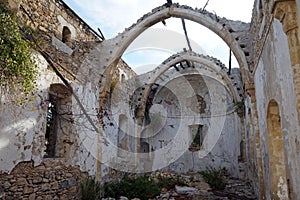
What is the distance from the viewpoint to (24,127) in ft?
13.8

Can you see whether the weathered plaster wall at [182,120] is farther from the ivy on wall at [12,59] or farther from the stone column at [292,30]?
the stone column at [292,30]

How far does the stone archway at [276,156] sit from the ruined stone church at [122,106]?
0.02 meters

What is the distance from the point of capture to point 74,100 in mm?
5832

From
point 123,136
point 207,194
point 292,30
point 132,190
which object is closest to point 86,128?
point 132,190

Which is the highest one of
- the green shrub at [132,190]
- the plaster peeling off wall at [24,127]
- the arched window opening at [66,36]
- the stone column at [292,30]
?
the arched window opening at [66,36]

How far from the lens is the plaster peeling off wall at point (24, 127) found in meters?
3.82

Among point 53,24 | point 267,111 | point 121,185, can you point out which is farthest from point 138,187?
point 53,24

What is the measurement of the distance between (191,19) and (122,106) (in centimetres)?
398

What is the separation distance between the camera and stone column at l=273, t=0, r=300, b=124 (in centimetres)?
243

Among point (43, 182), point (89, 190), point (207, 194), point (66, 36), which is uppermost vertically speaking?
point (66, 36)

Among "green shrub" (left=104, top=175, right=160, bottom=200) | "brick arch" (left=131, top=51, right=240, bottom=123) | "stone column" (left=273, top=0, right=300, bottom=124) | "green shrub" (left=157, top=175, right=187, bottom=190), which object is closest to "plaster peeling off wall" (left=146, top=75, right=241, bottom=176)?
"brick arch" (left=131, top=51, right=240, bottom=123)

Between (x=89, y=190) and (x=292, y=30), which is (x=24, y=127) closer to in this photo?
(x=89, y=190)

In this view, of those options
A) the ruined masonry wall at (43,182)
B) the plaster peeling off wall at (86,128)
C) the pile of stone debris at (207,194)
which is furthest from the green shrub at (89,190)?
the pile of stone debris at (207,194)

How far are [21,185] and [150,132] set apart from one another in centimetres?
948
